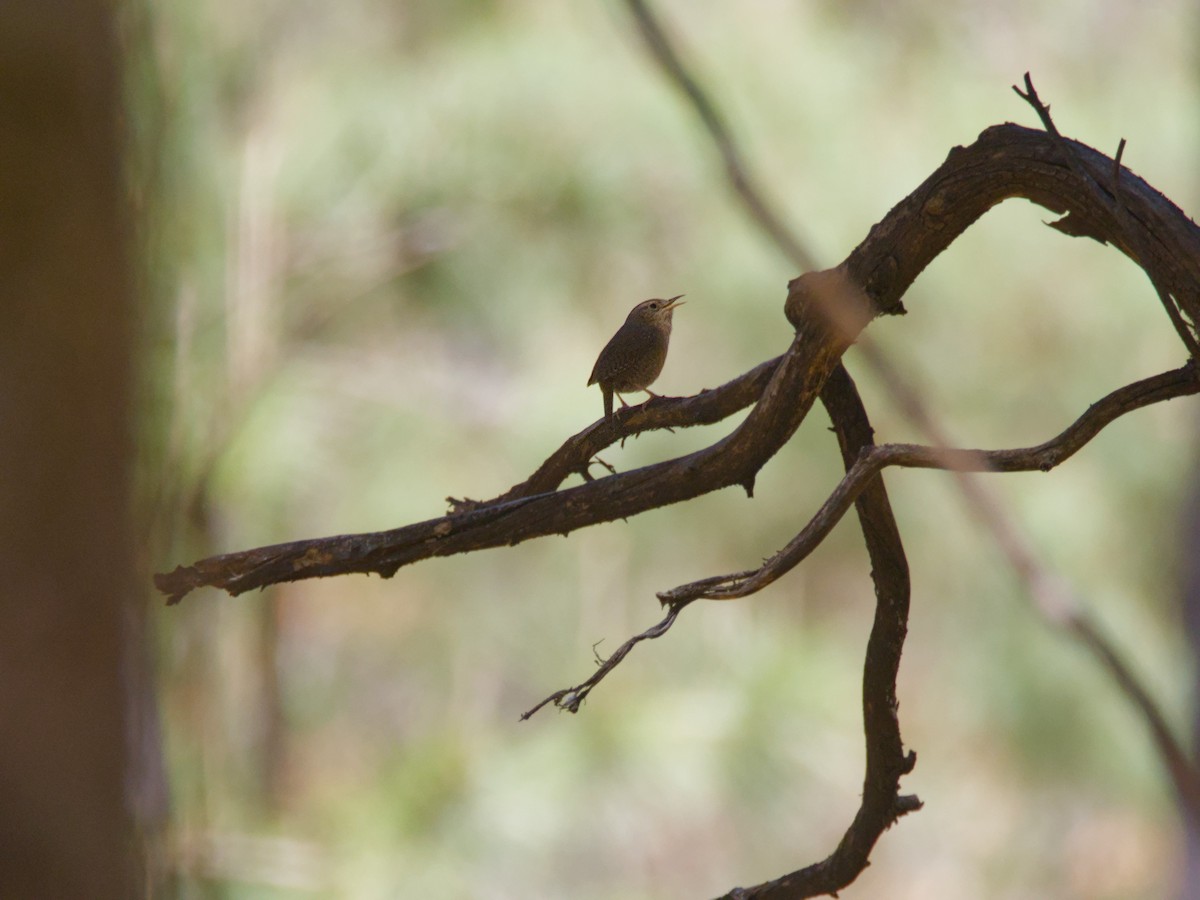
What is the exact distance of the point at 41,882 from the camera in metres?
0.78

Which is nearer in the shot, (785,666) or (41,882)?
(41,882)

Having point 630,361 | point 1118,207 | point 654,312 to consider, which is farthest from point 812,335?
point 654,312

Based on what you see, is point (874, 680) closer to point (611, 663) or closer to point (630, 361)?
point (611, 663)

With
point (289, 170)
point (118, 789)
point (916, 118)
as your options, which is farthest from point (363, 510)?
point (118, 789)

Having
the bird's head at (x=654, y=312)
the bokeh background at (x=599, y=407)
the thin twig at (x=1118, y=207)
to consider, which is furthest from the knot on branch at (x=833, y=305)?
the bokeh background at (x=599, y=407)

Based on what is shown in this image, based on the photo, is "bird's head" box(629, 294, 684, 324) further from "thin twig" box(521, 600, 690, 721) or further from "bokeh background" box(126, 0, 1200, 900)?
"bokeh background" box(126, 0, 1200, 900)

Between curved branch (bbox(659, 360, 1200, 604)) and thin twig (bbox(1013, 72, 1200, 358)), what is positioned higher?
thin twig (bbox(1013, 72, 1200, 358))

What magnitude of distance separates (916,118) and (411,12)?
2727mm

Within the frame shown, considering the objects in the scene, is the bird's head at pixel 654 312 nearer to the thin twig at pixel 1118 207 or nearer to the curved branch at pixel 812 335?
the curved branch at pixel 812 335

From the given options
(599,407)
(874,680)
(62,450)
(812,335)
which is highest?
(599,407)

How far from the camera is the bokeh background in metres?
5.02

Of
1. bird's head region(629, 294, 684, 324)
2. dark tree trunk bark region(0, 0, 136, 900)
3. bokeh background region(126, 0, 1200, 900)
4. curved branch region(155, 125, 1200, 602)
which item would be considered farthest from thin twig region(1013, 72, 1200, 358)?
bokeh background region(126, 0, 1200, 900)

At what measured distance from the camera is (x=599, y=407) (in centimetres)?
500

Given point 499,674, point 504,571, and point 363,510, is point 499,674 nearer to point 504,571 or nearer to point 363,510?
point 504,571
